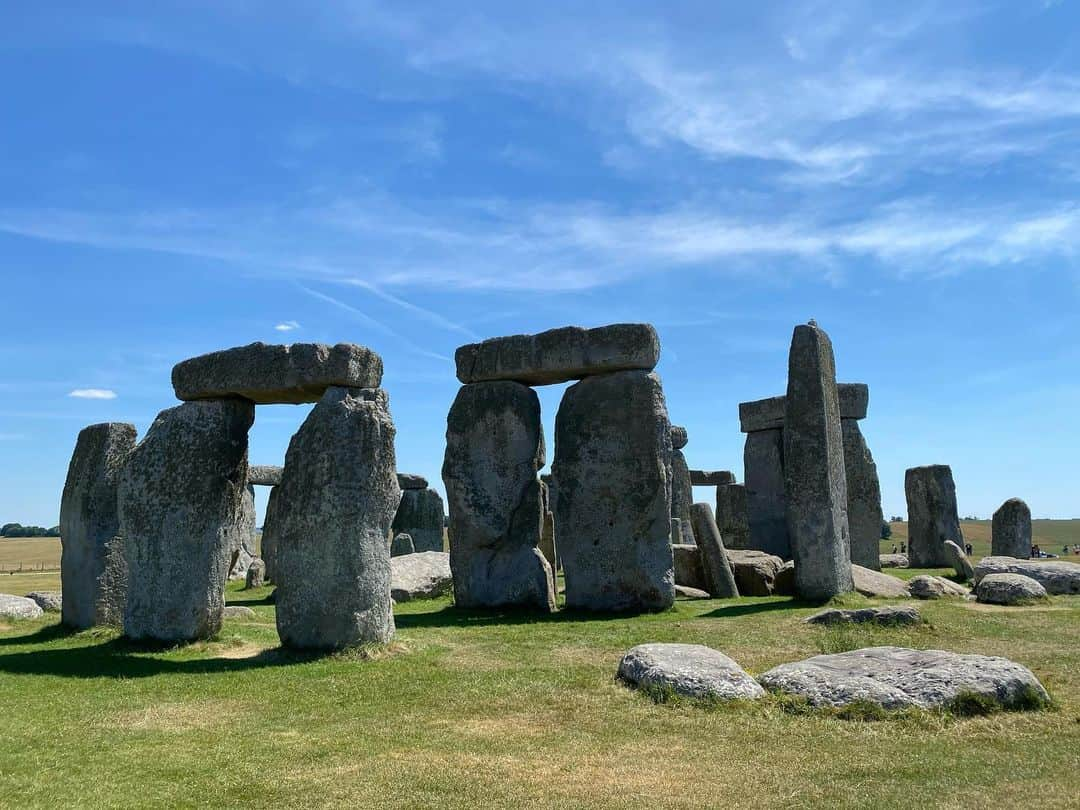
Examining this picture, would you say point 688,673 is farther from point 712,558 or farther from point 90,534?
point 712,558

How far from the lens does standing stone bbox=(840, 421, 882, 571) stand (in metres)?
21.8

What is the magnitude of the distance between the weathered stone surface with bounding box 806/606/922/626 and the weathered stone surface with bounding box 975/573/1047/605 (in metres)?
4.21

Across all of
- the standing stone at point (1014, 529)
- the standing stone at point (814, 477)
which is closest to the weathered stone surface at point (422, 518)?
the standing stone at point (814, 477)

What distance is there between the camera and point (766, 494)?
2236cm

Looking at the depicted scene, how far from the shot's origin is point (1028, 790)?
17.5 feet

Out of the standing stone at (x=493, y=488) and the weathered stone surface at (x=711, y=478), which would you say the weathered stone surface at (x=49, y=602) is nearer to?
the standing stone at (x=493, y=488)

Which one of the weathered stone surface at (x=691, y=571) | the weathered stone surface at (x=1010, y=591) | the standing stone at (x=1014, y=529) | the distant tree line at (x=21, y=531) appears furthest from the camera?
the distant tree line at (x=21, y=531)

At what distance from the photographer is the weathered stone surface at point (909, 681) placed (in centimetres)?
704

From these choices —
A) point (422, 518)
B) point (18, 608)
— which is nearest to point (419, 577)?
point (18, 608)

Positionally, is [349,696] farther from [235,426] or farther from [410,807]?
[235,426]

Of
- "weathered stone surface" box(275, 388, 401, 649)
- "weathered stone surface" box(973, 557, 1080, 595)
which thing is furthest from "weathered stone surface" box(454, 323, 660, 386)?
"weathered stone surface" box(973, 557, 1080, 595)

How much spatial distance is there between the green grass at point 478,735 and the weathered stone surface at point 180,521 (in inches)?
16.6

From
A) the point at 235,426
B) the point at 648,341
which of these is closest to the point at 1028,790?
the point at 235,426

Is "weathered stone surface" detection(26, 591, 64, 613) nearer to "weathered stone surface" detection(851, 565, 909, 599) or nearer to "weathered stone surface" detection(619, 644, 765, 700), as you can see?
"weathered stone surface" detection(619, 644, 765, 700)
